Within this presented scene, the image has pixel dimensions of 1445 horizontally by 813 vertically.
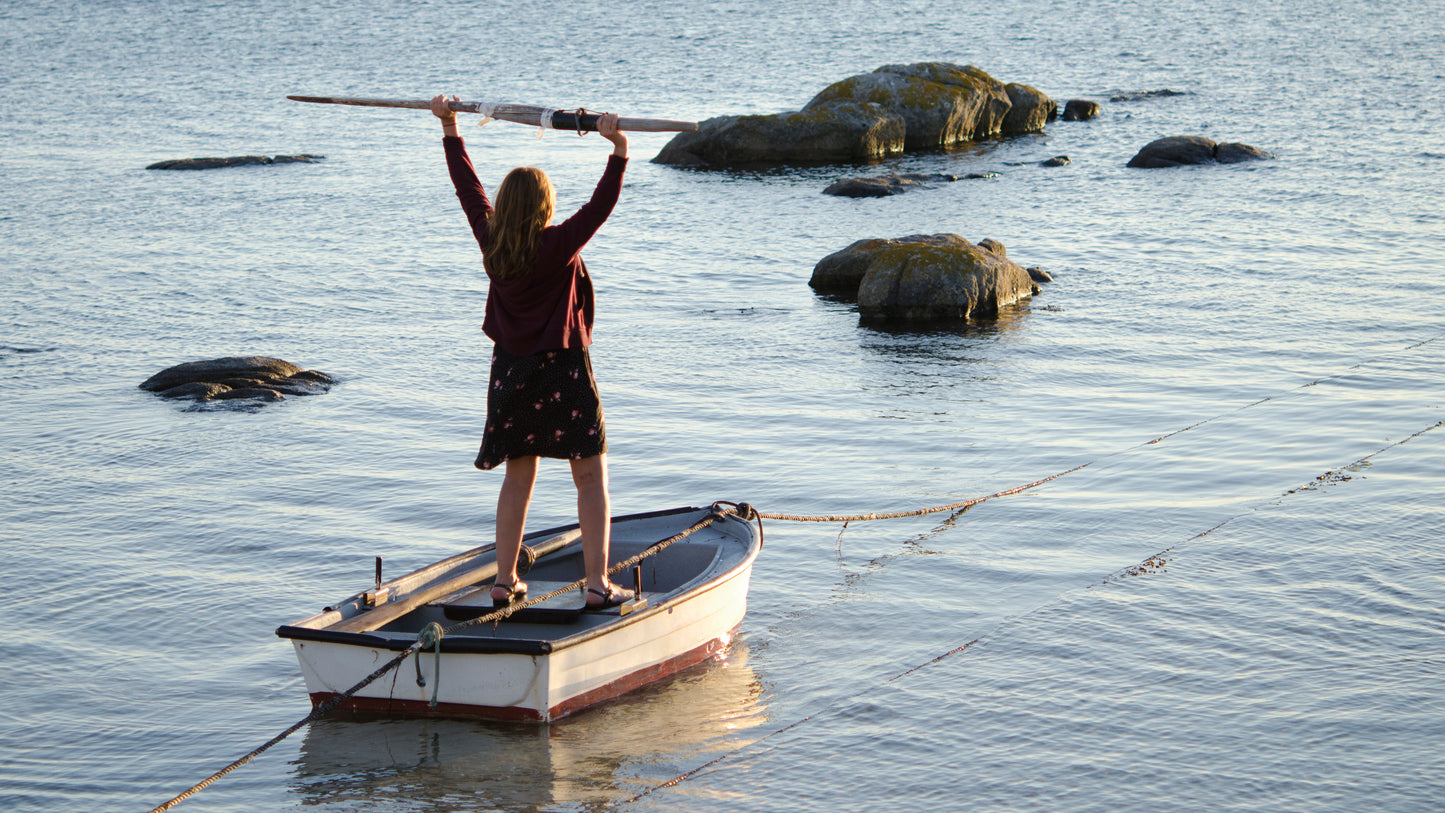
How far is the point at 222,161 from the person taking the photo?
88.6 ft

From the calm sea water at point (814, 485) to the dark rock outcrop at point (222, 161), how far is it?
5.52 ft

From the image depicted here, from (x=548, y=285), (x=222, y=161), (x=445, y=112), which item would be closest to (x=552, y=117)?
(x=445, y=112)

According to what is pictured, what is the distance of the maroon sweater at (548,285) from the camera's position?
5590mm

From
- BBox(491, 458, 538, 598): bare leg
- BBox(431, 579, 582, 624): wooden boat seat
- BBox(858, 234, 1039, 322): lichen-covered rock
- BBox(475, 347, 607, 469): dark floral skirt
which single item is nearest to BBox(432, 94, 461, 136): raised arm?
BBox(475, 347, 607, 469): dark floral skirt

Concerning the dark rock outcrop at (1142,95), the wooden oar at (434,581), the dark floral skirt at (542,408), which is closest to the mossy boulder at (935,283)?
the wooden oar at (434,581)

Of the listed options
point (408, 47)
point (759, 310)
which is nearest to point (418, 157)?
point (759, 310)

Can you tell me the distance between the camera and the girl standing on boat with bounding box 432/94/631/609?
5.57 meters

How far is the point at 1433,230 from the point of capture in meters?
17.9

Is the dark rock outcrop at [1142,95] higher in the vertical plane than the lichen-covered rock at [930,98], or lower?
higher

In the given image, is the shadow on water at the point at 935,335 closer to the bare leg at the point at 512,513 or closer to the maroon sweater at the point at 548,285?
the bare leg at the point at 512,513

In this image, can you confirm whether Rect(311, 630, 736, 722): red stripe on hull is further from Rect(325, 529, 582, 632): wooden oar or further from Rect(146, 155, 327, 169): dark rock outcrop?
Rect(146, 155, 327, 169): dark rock outcrop

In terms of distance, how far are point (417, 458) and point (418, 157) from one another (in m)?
21.0

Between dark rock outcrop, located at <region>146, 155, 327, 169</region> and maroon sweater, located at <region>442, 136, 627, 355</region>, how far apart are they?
2279 centimetres

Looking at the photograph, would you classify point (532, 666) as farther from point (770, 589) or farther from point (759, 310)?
point (759, 310)
